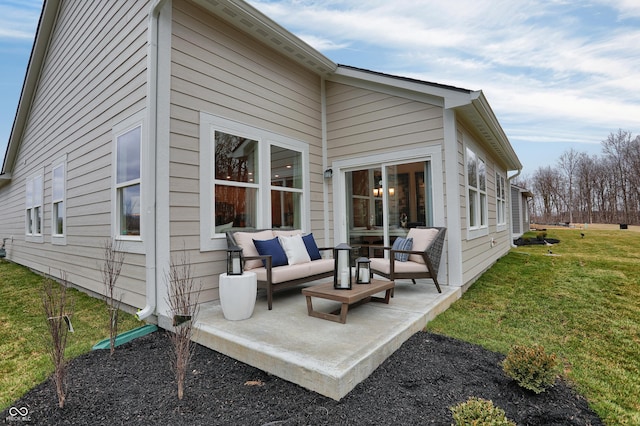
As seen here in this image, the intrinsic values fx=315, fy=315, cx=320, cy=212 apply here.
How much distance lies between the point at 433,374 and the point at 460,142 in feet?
12.7

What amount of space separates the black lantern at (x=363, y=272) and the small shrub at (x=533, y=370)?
1.51 metres

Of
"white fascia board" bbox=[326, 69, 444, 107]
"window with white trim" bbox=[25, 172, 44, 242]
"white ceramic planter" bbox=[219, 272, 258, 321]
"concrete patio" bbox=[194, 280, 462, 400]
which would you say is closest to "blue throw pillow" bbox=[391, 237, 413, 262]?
"concrete patio" bbox=[194, 280, 462, 400]

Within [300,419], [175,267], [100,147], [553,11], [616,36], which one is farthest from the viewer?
[616,36]

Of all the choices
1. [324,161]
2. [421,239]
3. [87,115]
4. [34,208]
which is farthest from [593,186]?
[34,208]

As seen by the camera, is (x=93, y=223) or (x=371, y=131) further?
(x=371, y=131)

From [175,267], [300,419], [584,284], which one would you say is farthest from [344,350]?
[584,284]

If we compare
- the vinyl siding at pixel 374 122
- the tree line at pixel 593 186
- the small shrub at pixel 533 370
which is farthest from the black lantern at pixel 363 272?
the tree line at pixel 593 186

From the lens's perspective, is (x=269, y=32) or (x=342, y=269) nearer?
(x=342, y=269)

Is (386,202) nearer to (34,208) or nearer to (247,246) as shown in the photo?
(247,246)

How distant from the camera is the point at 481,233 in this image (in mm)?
6414

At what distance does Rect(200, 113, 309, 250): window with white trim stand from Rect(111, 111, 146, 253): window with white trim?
0.74 m

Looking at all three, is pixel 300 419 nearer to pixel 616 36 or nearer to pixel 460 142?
pixel 460 142

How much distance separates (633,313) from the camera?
161 inches

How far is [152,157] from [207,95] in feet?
3.82
